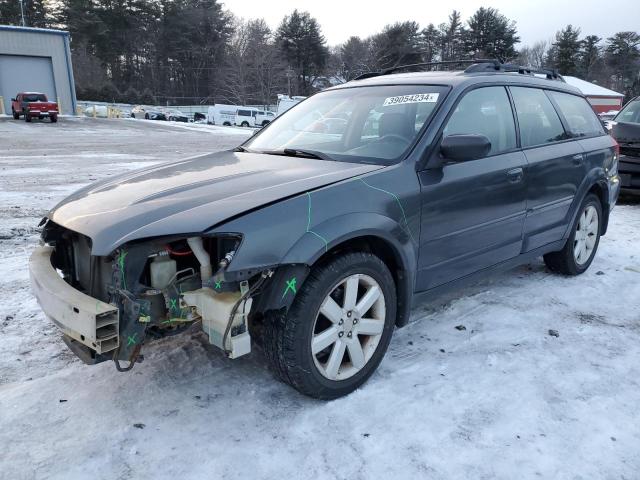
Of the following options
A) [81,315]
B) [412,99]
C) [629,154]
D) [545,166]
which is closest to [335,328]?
[81,315]

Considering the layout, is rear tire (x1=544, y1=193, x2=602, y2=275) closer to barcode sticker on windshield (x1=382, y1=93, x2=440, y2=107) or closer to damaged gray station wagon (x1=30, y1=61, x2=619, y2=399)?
damaged gray station wagon (x1=30, y1=61, x2=619, y2=399)

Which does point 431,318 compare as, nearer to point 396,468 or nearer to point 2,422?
point 396,468

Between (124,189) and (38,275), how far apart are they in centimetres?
63

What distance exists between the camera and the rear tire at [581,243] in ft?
15.1

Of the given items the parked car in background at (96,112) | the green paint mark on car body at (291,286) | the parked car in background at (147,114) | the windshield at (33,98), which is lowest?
the parked car in background at (147,114)

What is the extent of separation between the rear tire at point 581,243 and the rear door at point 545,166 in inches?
11.2

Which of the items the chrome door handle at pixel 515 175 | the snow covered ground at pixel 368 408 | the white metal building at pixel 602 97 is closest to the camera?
the snow covered ground at pixel 368 408

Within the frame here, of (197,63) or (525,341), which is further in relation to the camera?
(197,63)

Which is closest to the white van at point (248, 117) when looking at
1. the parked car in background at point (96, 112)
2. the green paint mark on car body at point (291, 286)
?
the parked car in background at point (96, 112)

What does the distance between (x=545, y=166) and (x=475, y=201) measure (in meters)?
1.01

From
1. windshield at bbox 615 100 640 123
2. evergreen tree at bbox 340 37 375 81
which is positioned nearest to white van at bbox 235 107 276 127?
evergreen tree at bbox 340 37 375 81

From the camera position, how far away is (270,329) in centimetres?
256

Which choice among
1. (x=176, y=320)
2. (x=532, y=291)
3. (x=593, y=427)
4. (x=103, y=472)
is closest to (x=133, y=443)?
(x=103, y=472)

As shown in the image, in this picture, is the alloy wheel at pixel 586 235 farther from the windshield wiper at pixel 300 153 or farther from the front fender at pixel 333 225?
the windshield wiper at pixel 300 153
